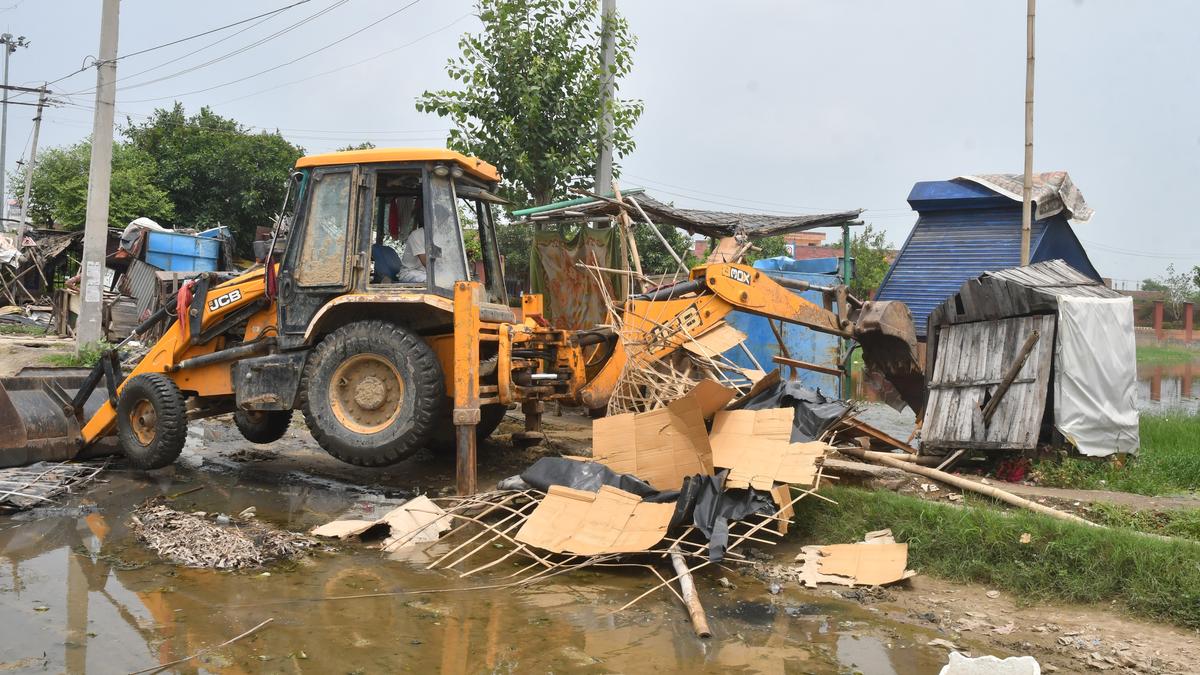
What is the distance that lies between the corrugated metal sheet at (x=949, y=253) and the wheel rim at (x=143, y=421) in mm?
10282

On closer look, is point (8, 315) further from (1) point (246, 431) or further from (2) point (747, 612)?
(2) point (747, 612)

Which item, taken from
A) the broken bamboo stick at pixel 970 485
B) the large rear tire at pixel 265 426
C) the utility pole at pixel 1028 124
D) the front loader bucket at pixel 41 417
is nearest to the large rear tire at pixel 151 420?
the front loader bucket at pixel 41 417

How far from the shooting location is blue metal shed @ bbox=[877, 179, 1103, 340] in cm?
1314

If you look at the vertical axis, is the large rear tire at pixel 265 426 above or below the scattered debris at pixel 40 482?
above

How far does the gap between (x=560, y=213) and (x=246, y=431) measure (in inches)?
177

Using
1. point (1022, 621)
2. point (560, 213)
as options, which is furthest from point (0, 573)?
point (560, 213)

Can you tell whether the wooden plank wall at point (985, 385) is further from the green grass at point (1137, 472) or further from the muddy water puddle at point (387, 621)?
the muddy water puddle at point (387, 621)

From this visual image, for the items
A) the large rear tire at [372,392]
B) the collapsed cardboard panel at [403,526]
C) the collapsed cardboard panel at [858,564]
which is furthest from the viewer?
the large rear tire at [372,392]

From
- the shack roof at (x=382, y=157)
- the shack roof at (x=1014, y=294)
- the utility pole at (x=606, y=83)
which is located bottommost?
the shack roof at (x=1014, y=294)

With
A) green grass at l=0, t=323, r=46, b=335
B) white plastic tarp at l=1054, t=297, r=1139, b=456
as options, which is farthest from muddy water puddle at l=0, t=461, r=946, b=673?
green grass at l=0, t=323, r=46, b=335

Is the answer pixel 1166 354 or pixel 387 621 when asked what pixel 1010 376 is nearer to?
pixel 387 621

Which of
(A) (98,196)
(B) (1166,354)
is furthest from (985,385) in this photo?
(B) (1166,354)

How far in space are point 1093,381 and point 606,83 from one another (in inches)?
264

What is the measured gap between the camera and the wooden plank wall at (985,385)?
23.2ft
